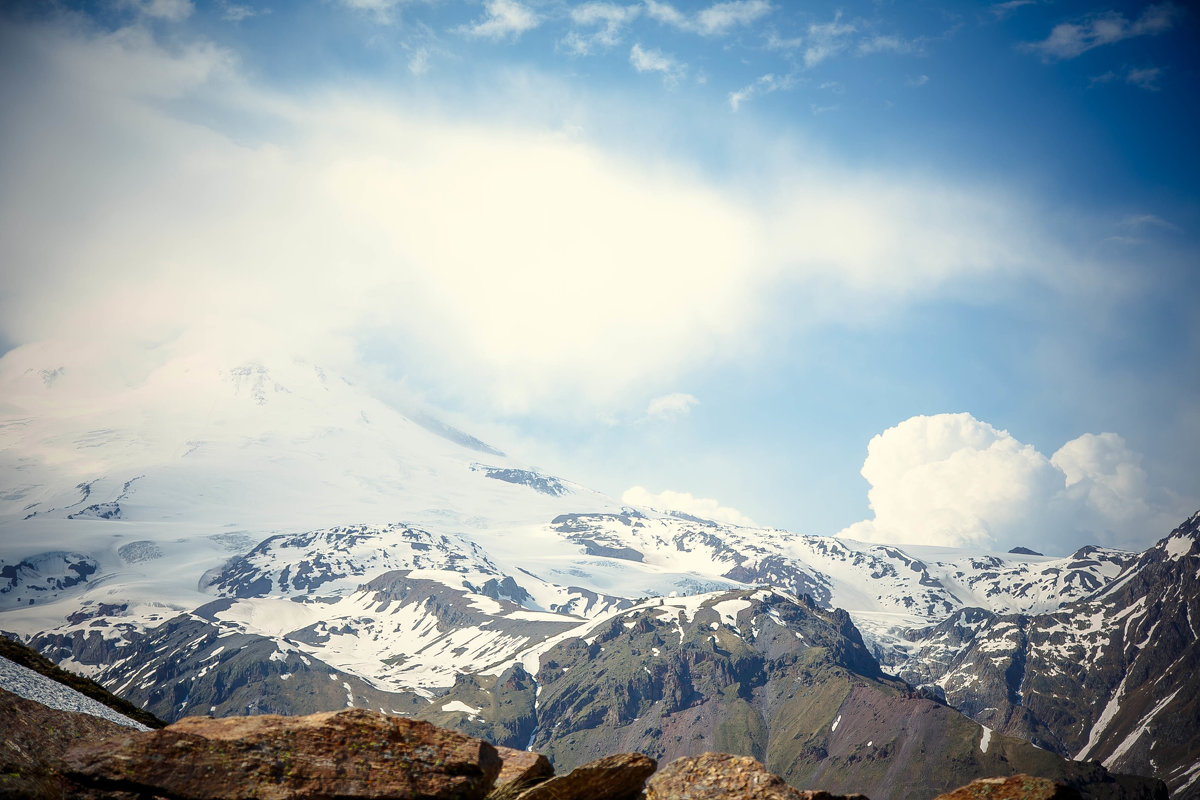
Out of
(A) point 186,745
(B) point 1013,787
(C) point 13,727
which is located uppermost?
(B) point 1013,787

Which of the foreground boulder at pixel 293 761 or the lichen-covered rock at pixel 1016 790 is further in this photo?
the lichen-covered rock at pixel 1016 790

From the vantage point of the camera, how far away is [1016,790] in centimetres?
2150

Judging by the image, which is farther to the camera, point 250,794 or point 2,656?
point 2,656

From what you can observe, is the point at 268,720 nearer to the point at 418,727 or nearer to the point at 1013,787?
the point at 418,727

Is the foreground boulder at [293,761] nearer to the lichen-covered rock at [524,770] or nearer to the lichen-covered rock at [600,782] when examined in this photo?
the lichen-covered rock at [600,782]

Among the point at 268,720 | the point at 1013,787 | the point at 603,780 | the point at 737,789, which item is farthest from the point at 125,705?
the point at 1013,787

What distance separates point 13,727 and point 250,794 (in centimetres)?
738

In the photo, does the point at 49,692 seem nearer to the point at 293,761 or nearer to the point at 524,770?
the point at 293,761

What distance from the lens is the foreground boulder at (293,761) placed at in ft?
53.4

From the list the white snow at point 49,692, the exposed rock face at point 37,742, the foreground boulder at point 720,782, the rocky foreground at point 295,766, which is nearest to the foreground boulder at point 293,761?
the rocky foreground at point 295,766

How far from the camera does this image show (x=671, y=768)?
74.9ft

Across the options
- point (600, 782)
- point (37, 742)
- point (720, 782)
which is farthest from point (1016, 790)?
point (37, 742)

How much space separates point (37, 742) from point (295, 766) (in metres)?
7.33

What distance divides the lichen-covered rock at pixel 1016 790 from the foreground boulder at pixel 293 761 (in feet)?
45.4
